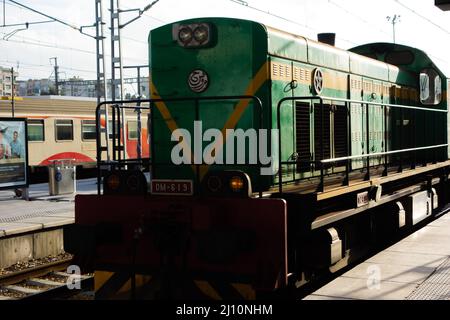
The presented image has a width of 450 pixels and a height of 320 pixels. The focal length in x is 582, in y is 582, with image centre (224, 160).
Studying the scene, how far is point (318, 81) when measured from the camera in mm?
7102

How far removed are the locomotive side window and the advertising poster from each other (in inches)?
340

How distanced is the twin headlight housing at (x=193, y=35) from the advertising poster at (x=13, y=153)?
7.92 m

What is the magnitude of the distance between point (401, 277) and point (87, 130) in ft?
61.7

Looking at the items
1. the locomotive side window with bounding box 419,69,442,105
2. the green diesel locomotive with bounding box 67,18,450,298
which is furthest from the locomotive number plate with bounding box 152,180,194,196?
the locomotive side window with bounding box 419,69,442,105

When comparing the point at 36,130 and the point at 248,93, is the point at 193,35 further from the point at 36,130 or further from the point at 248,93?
the point at 36,130

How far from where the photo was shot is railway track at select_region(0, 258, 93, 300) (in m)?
7.32

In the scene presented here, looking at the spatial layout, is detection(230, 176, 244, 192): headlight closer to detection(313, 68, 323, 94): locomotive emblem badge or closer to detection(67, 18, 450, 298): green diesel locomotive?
detection(67, 18, 450, 298): green diesel locomotive

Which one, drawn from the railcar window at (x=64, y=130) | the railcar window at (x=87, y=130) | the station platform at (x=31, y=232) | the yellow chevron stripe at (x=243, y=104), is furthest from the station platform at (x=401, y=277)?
the railcar window at (x=87, y=130)

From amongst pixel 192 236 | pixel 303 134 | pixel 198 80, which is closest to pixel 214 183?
pixel 192 236

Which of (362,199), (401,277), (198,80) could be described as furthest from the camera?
(362,199)

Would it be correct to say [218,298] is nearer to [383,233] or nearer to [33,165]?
[383,233]

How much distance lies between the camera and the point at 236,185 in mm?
5262

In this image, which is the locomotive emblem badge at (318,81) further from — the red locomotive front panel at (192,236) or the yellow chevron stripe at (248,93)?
the red locomotive front panel at (192,236)
